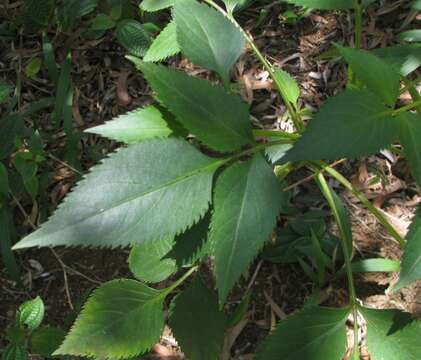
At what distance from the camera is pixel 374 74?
0.91 meters

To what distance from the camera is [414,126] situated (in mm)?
881

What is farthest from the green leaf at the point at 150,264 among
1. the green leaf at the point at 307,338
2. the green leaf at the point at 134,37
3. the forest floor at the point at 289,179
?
the green leaf at the point at 134,37

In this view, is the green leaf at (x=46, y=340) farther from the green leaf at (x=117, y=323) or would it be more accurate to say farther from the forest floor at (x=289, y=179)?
the green leaf at (x=117, y=323)

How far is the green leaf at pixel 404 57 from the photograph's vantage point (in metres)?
1.20

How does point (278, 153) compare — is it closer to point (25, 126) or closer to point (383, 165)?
point (383, 165)

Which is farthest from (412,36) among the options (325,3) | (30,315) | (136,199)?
(30,315)

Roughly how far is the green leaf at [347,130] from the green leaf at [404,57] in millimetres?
359

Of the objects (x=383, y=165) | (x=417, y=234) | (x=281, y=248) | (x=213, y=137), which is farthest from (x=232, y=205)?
(x=383, y=165)

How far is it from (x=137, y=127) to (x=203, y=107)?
14 cm

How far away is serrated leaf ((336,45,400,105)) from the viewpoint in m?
0.91

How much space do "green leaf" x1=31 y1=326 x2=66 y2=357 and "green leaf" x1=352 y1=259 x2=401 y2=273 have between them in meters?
0.79

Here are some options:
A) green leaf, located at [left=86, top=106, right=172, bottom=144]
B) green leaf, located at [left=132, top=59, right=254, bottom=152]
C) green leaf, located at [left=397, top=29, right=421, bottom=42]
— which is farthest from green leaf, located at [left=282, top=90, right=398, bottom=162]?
green leaf, located at [left=397, top=29, right=421, bottom=42]

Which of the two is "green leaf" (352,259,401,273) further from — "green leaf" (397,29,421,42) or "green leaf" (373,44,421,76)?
"green leaf" (397,29,421,42)

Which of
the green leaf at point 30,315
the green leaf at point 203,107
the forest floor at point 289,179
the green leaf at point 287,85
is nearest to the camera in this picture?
the green leaf at point 203,107
